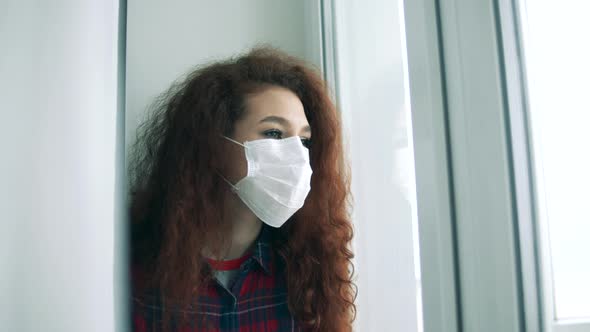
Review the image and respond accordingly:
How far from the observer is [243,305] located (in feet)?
3.23

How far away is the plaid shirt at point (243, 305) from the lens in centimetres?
93

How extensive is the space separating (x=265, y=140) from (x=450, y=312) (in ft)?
1.85

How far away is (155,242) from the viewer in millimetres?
1009

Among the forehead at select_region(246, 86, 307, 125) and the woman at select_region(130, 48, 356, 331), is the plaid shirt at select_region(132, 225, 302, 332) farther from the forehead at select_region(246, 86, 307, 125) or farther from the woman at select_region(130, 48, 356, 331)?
the forehead at select_region(246, 86, 307, 125)

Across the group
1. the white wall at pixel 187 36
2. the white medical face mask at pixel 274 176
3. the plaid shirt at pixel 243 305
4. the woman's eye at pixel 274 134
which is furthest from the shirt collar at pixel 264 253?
the white wall at pixel 187 36

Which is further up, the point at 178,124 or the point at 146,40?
the point at 146,40

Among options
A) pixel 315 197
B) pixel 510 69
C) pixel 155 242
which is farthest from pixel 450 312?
pixel 155 242

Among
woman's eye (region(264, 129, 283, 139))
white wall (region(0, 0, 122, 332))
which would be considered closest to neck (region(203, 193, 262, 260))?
woman's eye (region(264, 129, 283, 139))

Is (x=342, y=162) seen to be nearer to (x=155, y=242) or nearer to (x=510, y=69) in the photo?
(x=155, y=242)

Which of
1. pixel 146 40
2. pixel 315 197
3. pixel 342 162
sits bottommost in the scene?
pixel 315 197

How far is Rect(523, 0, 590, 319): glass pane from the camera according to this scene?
0.56 m

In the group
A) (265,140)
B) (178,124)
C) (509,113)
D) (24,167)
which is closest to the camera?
(24,167)

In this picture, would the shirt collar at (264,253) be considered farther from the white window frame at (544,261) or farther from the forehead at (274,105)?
the white window frame at (544,261)

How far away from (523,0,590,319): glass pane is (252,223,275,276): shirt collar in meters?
0.68
